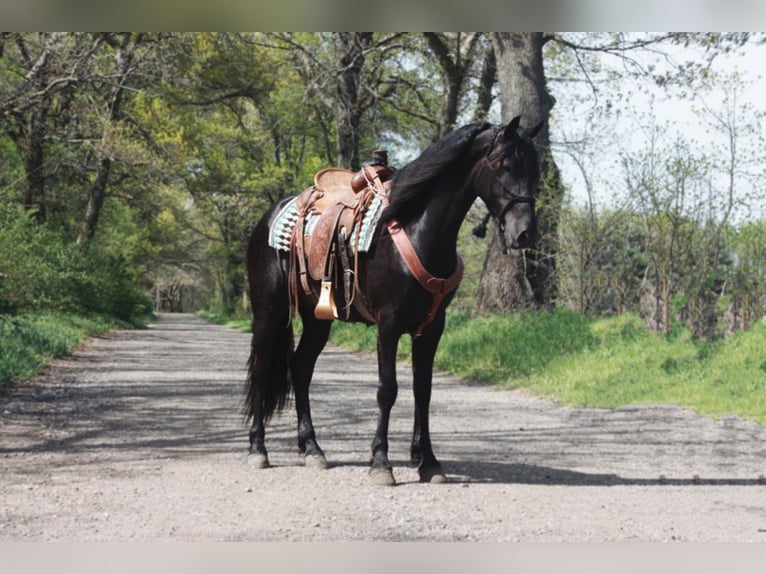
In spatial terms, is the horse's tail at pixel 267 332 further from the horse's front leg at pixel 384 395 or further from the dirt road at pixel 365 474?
the horse's front leg at pixel 384 395

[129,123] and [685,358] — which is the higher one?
[129,123]

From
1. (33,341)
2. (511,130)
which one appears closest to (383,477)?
(511,130)

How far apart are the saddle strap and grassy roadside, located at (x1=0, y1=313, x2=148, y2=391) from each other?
602 centimetres

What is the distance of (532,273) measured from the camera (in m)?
15.4

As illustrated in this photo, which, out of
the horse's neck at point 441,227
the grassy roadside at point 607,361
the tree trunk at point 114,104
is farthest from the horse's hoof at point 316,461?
the tree trunk at point 114,104

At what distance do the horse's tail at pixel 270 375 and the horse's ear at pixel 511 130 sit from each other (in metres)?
2.18

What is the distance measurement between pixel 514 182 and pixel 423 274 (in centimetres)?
75

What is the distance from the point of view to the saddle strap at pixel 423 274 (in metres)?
5.38

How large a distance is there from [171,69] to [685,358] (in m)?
10.5

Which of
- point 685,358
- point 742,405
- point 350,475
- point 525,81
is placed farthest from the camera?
point 525,81

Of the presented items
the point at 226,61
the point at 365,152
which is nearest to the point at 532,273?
the point at 226,61

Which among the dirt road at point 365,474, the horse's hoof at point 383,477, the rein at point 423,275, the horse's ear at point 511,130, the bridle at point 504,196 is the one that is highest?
the horse's ear at point 511,130

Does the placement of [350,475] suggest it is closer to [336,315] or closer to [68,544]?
[336,315]

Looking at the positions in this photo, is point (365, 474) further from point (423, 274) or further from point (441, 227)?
point (441, 227)
